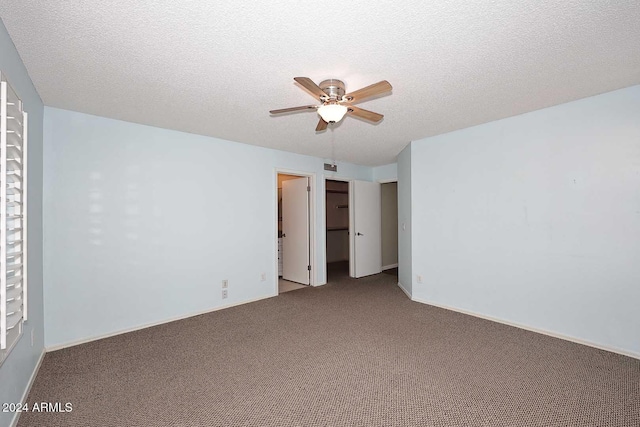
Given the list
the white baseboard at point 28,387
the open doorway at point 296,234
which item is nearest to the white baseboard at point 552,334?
the open doorway at point 296,234

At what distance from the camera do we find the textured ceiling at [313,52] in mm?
1548

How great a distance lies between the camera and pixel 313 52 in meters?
1.91

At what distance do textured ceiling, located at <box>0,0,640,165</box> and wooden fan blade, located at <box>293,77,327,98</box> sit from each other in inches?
7.5

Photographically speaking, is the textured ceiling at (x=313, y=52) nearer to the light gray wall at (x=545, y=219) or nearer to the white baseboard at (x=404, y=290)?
the light gray wall at (x=545, y=219)

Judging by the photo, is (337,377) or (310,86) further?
(337,377)

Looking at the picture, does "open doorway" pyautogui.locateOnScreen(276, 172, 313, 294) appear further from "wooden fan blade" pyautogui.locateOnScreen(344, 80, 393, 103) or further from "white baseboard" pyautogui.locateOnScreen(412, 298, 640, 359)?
"wooden fan blade" pyautogui.locateOnScreen(344, 80, 393, 103)

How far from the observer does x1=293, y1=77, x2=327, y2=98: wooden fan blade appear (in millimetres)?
1839

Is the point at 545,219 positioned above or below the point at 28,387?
above

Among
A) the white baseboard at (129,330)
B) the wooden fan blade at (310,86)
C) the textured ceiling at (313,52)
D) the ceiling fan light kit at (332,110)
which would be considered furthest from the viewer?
the white baseboard at (129,330)

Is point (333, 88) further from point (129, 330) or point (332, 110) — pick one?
point (129, 330)

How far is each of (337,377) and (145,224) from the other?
8.75 ft

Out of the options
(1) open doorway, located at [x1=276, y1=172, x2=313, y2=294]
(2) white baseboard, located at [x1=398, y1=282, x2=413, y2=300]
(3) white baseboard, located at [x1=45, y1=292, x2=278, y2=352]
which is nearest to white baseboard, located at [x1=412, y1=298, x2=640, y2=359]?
(2) white baseboard, located at [x1=398, y1=282, x2=413, y2=300]

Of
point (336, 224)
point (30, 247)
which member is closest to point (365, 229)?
point (336, 224)

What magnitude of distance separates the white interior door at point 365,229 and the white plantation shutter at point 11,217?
459 cm
